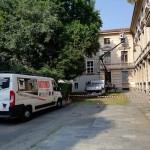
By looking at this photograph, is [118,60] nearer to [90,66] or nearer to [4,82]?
[90,66]

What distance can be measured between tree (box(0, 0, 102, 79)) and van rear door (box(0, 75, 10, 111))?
1004 centimetres

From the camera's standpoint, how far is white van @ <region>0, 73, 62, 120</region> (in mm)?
11258

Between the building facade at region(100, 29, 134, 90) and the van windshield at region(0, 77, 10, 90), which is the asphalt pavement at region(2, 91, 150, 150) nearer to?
the van windshield at region(0, 77, 10, 90)

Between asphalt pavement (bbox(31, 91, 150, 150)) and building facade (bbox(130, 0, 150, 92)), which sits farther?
building facade (bbox(130, 0, 150, 92))

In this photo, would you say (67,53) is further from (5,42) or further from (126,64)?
(126,64)

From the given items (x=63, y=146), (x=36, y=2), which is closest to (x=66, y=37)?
(x=36, y=2)

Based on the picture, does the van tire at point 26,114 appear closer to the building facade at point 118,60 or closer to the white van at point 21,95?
the white van at point 21,95

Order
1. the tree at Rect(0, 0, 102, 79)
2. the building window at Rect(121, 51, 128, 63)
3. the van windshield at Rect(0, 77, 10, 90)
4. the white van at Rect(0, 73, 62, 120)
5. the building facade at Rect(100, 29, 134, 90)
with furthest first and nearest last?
the building window at Rect(121, 51, 128, 63) → the building facade at Rect(100, 29, 134, 90) → the tree at Rect(0, 0, 102, 79) → the van windshield at Rect(0, 77, 10, 90) → the white van at Rect(0, 73, 62, 120)

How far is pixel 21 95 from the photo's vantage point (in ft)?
38.8

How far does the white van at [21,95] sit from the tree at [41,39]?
7.73m

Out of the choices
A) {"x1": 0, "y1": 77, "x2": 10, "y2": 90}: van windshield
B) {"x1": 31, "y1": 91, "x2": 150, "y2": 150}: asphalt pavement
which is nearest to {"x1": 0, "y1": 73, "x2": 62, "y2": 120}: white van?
{"x1": 0, "y1": 77, "x2": 10, "y2": 90}: van windshield

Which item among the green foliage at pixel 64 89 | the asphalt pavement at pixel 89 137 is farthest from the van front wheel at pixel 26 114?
the green foliage at pixel 64 89

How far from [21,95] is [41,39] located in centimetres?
1307

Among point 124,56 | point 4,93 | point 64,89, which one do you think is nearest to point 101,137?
point 4,93
